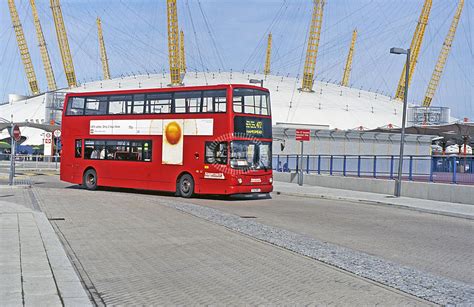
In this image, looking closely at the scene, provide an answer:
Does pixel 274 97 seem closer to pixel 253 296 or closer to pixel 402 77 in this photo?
pixel 402 77

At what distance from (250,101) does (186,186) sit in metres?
4.56

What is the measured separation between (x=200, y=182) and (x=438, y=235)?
1172 centimetres

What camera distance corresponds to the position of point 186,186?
24797mm

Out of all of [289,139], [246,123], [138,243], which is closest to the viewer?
[138,243]

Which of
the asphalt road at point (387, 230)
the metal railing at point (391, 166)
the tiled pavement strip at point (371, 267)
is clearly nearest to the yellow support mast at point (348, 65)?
the metal railing at point (391, 166)

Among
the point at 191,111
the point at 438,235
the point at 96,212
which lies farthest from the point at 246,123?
the point at 438,235

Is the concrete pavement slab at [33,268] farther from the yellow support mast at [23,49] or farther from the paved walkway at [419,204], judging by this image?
the yellow support mast at [23,49]

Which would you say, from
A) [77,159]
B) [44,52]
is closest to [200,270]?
[77,159]

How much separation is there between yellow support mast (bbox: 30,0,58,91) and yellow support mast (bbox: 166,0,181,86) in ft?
121

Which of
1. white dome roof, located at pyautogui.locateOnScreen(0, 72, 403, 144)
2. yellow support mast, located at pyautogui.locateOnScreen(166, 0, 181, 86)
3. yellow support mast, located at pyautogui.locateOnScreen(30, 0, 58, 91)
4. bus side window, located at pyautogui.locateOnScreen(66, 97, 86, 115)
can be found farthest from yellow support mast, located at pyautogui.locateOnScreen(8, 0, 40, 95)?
bus side window, located at pyautogui.locateOnScreen(66, 97, 86, 115)

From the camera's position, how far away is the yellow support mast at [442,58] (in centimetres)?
9825

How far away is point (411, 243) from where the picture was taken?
12703 millimetres

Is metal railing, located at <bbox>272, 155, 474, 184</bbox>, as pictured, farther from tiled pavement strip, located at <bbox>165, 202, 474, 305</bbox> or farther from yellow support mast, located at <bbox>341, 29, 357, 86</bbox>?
yellow support mast, located at <bbox>341, 29, 357, 86</bbox>

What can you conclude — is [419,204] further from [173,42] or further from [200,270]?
[173,42]
